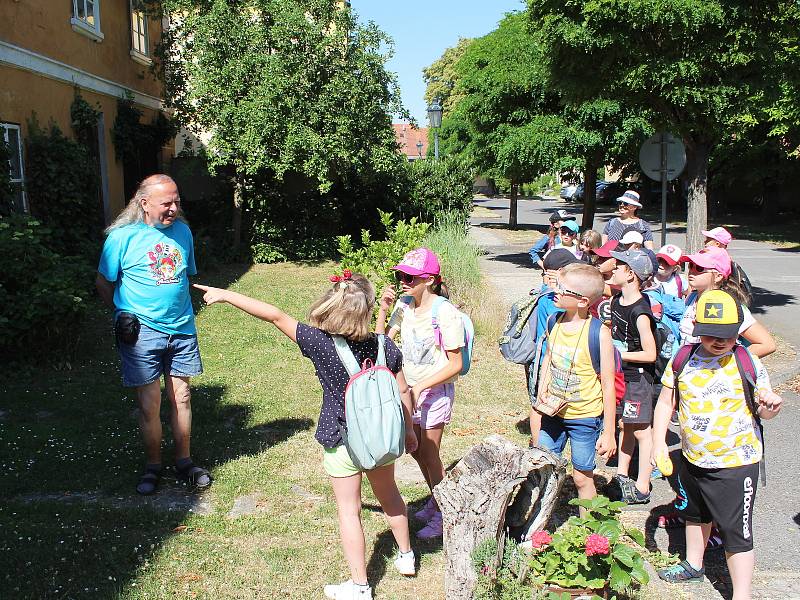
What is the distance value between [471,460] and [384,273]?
534 cm

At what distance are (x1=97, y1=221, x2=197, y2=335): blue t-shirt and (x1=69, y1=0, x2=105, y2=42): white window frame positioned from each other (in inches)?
370

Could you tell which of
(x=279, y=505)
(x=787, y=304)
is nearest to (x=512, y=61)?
(x=787, y=304)

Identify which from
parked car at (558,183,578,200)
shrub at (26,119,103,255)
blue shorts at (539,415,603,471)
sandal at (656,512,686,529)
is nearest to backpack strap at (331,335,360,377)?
blue shorts at (539,415,603,471)

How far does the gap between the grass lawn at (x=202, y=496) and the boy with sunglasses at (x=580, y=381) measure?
1.02m

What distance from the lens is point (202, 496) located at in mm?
4730

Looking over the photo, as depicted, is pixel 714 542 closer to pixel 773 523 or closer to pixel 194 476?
pixel 773 523

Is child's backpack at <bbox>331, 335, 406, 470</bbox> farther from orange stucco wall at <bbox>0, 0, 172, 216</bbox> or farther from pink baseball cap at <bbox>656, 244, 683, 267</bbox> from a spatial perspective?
orange stucco wall at <bbox>0, 0, 172, 216</bbox>

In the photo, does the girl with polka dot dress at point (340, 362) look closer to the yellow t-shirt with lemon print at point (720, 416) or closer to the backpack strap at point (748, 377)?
the yellow t-shirt with lemon print at point (720, 416)

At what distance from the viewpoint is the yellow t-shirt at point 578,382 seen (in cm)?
396

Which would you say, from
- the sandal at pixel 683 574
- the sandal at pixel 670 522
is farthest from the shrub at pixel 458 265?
the sandal at pixel 683 574

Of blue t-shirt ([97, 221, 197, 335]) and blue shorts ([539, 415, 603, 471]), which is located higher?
blue t-shirt ([97, 221, 197, 335])

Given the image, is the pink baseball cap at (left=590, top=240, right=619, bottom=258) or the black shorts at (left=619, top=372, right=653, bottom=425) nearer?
the black shorts at (left=619, top=372, right=653, bottom=425)

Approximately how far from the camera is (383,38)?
16.4 m

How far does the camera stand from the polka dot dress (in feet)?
11.0
